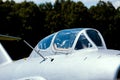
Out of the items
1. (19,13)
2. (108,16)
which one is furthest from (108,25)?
(19,13)

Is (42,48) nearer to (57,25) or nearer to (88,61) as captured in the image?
(88,61)

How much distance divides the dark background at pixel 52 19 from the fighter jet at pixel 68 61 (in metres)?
41.4

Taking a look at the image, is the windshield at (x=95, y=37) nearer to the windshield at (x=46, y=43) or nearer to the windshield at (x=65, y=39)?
the windshield at (x=65, y=39)

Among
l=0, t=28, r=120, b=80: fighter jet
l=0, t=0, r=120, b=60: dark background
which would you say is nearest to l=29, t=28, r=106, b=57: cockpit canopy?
l=0, t=28, r=120, b=80: fighter jet

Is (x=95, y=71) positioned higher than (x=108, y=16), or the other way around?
(x=95, y=71)

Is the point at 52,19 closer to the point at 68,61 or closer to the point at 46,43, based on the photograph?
the point at 46,43

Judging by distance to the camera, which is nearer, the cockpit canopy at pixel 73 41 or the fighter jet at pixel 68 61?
the fighter jet at pixel 68 61

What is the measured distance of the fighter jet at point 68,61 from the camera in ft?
26.8

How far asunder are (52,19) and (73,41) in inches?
2574

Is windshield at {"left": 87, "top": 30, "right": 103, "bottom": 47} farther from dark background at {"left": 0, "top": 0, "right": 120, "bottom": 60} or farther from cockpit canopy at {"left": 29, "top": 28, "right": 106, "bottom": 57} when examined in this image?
dark background at {"left": 0, "top": 0, "right": 120, "bottom": 60}

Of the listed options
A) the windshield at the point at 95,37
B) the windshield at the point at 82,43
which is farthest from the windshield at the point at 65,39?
the windshield at the point at 95,37

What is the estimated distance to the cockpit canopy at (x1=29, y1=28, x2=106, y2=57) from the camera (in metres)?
9.48

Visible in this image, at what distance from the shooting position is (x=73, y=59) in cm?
871

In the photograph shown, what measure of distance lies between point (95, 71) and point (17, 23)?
58388 mm
